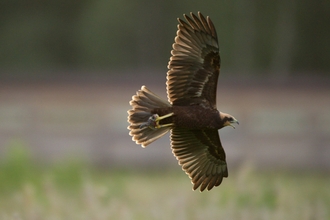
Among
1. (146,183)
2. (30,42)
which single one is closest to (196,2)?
(30,42)

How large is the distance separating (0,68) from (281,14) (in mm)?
8084

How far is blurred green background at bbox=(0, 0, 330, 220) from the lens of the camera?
9927mm

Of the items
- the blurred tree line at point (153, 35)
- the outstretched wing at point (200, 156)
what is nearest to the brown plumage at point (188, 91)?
the outstretched wing at point (200, 156)

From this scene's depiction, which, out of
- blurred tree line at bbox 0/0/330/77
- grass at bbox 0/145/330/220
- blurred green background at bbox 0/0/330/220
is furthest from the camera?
blurred tree line at bbox 0/0/330/77

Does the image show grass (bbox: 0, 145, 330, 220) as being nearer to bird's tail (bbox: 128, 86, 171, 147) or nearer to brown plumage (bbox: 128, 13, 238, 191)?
bird's tail (bbox: 128, 86, 171, 147)

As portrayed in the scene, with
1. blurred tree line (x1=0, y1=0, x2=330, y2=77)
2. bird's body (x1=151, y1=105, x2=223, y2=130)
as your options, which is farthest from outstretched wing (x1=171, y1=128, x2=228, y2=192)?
blurred tree line (x1=0, y1=0, x2=330, y2=77)

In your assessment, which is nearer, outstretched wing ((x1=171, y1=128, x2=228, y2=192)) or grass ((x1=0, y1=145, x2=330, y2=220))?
outstretched wing ((x1=171, y1=128, x2=228, y2=192))

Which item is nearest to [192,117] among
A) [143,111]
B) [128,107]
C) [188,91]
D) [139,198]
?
[188,91]

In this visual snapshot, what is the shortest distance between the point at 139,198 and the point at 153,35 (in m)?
11.9

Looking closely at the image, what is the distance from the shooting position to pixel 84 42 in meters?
24.3

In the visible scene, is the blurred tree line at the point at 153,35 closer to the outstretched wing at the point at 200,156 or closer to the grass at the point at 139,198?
the grass at the point at 139,198

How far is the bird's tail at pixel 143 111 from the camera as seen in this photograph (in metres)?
6.40

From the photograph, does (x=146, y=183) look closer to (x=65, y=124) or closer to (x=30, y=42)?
(x=65, y=124)

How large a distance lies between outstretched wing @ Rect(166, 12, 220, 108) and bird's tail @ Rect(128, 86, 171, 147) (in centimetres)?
15
